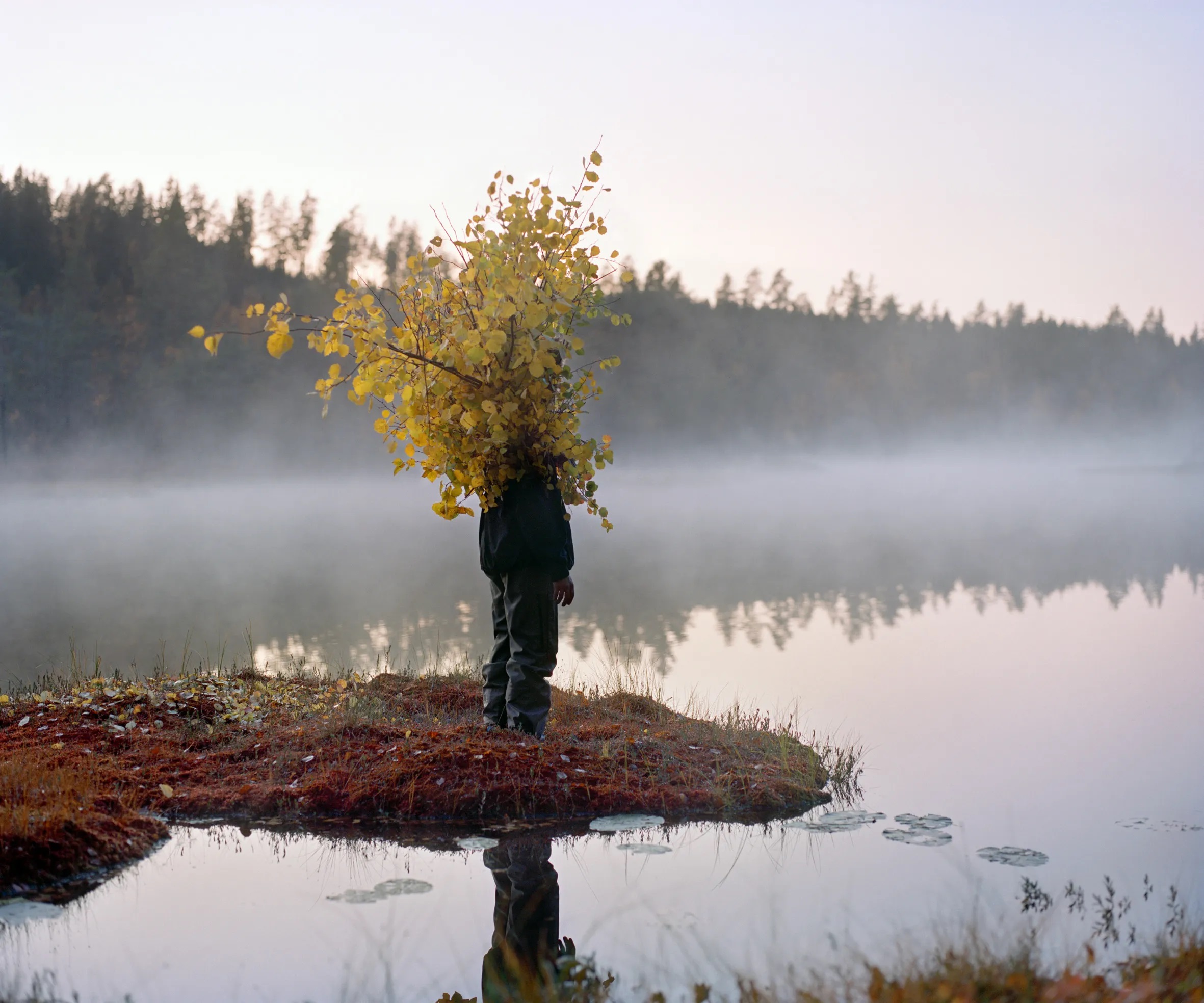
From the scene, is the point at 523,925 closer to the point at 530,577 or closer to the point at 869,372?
the point at 530,577

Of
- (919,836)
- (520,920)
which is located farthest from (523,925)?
(919,836)

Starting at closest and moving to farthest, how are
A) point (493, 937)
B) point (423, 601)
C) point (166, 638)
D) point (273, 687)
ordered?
point (493, 937), point (273, 687), point (166, 638), point (423, 601)

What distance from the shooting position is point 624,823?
5820mm

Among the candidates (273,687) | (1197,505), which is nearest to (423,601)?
(273,687)

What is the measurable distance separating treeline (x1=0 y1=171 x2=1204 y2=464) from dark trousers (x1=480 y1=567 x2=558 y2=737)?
59.2 meters

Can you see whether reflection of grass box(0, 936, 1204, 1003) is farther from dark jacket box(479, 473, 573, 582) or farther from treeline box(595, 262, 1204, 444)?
treeline box(595, 262, 1204, 444)

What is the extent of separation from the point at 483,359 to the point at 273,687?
15.4 ft

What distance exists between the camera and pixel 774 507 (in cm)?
5922

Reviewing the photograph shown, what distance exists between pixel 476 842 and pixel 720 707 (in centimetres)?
510

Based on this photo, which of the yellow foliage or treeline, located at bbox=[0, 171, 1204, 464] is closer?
the yellow foliage

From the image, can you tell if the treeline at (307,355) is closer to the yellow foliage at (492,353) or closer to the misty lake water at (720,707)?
the misty lake water at (720,707)

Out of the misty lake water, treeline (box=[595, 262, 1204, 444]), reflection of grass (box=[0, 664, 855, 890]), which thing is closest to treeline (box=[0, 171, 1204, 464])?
treeline (box=[595, 262, 1204, 444])

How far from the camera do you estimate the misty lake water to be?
4.26m

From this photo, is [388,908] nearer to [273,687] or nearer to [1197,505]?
[273,687]
